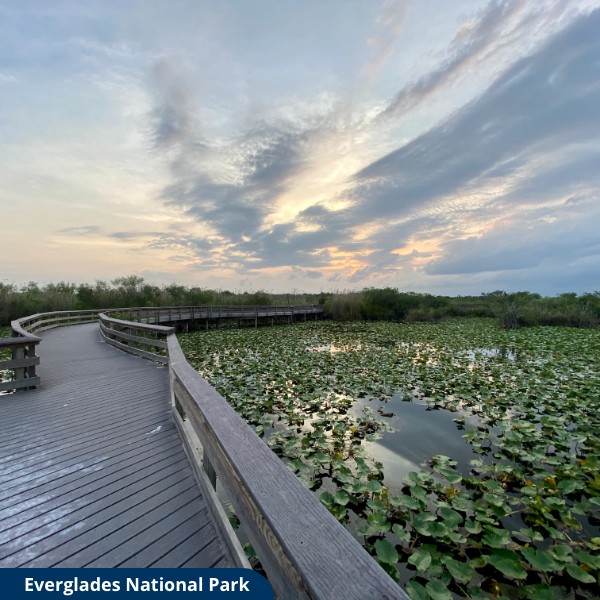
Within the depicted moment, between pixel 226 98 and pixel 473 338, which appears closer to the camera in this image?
pixel 226 98

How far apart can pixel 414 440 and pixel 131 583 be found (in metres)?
4.16

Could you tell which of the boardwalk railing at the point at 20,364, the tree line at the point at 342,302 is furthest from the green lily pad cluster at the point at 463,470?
the tree line at the point at 342,302

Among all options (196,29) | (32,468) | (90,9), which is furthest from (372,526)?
(196,29)

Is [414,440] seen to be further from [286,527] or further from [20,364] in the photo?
[20,364]

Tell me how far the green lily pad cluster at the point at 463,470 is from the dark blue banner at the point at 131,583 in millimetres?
1520

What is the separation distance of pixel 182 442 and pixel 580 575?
3296 millimetres

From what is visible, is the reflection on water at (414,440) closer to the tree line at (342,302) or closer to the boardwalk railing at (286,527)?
the boardwalk railing at (286,527)

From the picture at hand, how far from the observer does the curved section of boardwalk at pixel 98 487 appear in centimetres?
162

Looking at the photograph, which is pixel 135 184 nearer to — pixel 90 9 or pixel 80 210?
pixel 80 210

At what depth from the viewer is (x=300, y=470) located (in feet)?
11.4

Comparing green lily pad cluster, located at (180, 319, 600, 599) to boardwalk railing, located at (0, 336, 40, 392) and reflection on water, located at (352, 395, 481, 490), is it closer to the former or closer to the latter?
reflection on water, located at (352, 395, 481, 490)

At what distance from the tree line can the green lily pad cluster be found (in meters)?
14.1

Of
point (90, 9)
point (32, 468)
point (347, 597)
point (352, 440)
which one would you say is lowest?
point (352, 440)

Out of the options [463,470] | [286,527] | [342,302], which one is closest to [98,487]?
[286,527]
